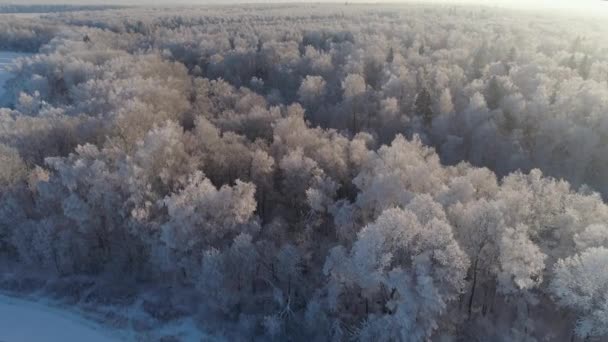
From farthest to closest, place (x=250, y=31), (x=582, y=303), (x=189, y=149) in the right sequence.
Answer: (x=250, y=31)
(x=189, y=149)
(x=582, y=303)

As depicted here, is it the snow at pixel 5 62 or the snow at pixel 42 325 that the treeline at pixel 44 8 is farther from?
the snow at pixel 42 325

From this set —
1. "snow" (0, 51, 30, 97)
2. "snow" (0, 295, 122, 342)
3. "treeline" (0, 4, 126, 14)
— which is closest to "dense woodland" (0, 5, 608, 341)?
"snow" (0, 295, 122, 342)

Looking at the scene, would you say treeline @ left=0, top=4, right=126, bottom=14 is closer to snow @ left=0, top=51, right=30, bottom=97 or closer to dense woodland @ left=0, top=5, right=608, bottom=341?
snow @ left=0, top=51, right=30, bottom=97

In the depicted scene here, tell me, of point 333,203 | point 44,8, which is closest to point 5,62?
point 333,203

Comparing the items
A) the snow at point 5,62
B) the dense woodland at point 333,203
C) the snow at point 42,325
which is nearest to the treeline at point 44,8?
the snow at point 5,62

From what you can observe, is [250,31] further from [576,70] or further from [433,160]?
[433,160]

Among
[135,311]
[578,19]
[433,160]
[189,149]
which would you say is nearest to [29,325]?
[135,311]

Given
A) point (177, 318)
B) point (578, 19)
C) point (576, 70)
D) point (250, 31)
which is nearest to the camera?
point (177, 318)
